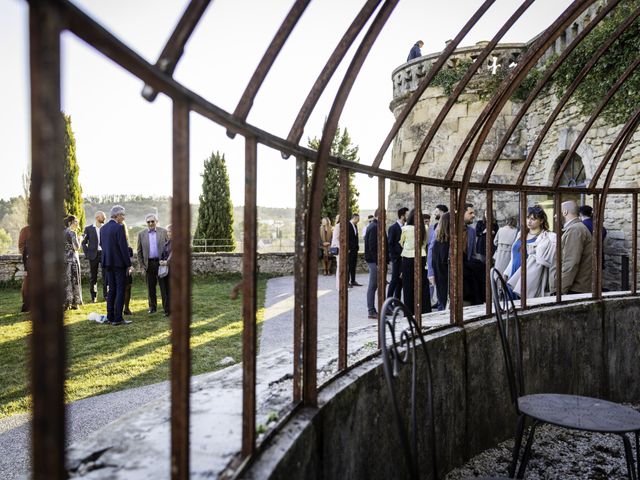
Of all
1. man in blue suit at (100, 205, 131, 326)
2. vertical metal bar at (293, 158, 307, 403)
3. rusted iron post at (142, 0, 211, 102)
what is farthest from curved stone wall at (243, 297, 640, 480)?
man in blue suit at (100, 205, 131, 326)

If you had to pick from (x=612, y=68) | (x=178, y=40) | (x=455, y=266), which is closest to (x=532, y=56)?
(x=455, y=266)

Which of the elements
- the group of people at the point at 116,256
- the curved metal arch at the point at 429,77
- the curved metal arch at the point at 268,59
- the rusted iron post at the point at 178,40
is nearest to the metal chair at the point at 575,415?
the curved metal arch at the point at 429,77

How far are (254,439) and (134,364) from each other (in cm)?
418

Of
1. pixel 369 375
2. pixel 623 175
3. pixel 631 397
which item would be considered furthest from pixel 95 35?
pixel 623 175

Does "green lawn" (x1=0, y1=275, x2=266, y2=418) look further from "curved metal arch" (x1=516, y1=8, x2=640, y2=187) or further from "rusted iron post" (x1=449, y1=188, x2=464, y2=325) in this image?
"curved metal arch" (x1=516, y1=8, x2=640, y2=187)

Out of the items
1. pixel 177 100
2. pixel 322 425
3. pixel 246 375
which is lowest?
pixel 322 425

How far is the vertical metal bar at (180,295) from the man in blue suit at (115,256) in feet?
21.2

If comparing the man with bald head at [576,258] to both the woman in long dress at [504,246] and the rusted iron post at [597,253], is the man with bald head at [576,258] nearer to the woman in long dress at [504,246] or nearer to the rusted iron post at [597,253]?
the rusted iron post at [597,253]

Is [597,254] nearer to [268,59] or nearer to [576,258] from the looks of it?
[576,258]

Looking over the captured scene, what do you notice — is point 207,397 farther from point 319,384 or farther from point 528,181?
point 528,181

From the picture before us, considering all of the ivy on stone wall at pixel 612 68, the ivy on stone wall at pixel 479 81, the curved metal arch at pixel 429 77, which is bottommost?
the curved metal arch at pixel 429 77

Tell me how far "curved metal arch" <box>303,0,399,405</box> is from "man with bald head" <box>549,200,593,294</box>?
13.1 ft

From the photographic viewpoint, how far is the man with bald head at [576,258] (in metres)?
5.14

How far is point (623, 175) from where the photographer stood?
8.20m
